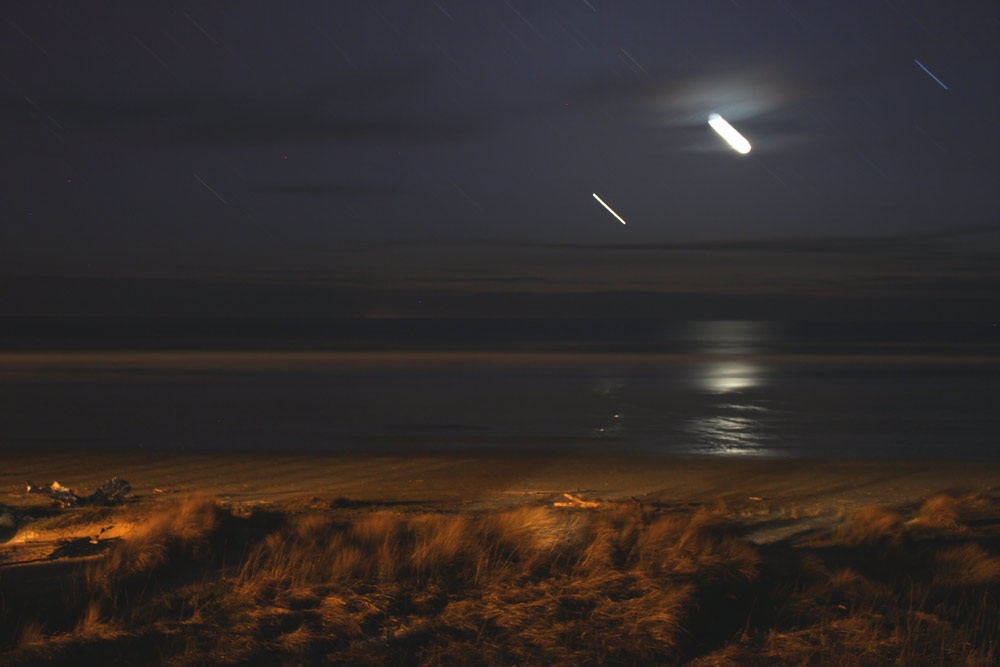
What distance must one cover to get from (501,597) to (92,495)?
7.30 meters

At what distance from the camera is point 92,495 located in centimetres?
1104

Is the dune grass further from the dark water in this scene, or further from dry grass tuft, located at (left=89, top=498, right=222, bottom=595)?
the dark water

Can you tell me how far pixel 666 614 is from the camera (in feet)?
18.7

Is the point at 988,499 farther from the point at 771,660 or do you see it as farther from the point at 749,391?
the point at 749,391

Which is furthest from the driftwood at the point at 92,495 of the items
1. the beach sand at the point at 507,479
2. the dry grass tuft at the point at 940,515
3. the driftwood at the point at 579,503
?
the dry grass tuft at the point at 940,515

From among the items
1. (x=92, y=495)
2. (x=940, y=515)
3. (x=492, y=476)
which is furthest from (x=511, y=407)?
(x=940, y=515)

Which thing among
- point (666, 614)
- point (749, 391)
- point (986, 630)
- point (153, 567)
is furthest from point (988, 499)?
point (749, 391)

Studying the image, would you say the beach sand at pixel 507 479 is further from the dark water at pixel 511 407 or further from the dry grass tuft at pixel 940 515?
the dark water at pixel 511 407

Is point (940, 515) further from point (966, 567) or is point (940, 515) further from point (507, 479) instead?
point (507, 479)

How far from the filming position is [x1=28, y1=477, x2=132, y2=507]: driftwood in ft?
35.3

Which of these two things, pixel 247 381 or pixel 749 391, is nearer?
pixel 749 391

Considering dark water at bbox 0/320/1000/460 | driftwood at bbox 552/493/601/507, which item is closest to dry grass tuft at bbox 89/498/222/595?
driftwood at bbox 552/493/601/507

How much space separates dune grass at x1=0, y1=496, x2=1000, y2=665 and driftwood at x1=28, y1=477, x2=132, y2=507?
→ 2.90 meters

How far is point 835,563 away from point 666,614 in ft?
9.33
